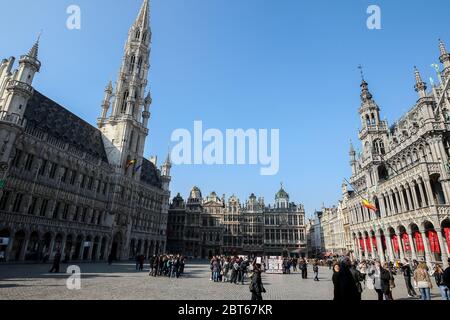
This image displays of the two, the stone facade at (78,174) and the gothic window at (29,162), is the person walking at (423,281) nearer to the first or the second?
the stone facade at (78,174)

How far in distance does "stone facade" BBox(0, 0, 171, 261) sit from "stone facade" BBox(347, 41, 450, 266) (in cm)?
4032

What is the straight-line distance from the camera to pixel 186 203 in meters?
78.8

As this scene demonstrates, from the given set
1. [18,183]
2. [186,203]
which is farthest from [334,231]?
[18,183]

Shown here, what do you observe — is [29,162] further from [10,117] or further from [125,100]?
[125,100]

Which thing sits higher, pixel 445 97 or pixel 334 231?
pixel 445 97

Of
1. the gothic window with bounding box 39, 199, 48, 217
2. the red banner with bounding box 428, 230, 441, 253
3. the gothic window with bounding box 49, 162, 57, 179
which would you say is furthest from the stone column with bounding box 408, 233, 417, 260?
the gothic window with bounding box 49, 162, 57, 179

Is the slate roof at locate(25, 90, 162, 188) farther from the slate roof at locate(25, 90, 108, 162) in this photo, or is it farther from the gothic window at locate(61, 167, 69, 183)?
the gothic window at locate(61, 167, 69, 183)

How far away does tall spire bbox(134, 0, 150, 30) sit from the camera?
64.4m

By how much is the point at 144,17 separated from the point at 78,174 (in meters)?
46.3

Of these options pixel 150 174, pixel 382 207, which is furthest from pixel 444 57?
pixel 150 174

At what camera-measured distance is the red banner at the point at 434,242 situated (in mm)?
27750

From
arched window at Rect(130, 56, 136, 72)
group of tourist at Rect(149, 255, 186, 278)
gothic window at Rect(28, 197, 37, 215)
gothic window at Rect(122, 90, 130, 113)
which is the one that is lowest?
group of tourist at Rect(149, 255, 186, 278)
